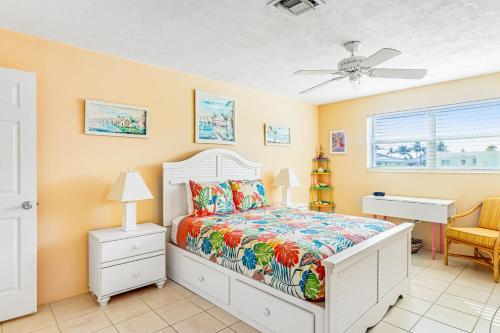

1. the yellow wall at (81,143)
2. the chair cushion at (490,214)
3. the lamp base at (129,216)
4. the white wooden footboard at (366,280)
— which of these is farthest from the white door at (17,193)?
the chair cushion at (490,214)

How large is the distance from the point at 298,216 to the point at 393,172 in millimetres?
2347

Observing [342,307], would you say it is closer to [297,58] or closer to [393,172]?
[297,58]

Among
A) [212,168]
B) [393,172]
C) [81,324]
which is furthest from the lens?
[393,172]

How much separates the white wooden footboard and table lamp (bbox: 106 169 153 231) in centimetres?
190

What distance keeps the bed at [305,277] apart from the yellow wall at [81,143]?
365 millimetres

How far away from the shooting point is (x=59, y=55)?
273 cm

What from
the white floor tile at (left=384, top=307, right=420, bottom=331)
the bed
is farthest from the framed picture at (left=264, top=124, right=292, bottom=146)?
the white floor tile at (left=384, top=307, right=420, bottom=331)

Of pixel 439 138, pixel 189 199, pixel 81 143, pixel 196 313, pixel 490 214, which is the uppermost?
pixel 439 138

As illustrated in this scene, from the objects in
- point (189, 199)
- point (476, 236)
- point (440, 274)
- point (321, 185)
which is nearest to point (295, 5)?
point (189, 199)

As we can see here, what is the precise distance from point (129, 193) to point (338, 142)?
380cm

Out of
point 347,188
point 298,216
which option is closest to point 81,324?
point 298,216

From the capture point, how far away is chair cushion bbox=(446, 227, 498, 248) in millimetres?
3150

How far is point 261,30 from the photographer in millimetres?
2457

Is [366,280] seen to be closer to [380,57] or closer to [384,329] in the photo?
[384,329]
